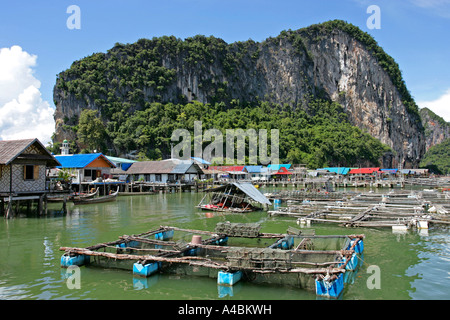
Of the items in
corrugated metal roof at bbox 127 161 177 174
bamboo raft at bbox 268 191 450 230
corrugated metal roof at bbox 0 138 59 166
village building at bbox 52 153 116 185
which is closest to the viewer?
bamboo raft at bbox 268 191 450 230

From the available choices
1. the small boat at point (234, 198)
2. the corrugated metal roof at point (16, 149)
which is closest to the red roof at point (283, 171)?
the small boat at point (234, 198)

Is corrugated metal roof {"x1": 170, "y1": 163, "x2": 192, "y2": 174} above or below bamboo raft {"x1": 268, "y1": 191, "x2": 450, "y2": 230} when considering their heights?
above

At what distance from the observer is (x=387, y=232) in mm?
18625

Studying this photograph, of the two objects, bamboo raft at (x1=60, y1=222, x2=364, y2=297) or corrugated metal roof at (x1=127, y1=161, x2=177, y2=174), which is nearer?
bamboo raft at (x1=60, y1=222, x2=364, y2=297)

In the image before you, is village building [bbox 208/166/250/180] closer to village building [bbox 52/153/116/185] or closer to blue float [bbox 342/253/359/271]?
village building [bbox 52/153/116/185]

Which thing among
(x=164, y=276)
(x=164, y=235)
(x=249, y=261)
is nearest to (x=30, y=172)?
(x=164, y=235)

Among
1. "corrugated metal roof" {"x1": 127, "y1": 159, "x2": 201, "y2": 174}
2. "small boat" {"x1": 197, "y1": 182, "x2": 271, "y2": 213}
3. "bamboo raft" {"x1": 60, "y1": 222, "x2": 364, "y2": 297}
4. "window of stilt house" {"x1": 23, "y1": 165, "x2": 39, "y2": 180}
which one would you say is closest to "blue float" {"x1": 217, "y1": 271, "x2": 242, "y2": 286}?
"bamboo raft" {"x1": 60, "y1": 222, "x2": 364, "y2": 297}

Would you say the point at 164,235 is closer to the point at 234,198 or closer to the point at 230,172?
the point at 234,198

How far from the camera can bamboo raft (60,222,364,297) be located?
9805mm

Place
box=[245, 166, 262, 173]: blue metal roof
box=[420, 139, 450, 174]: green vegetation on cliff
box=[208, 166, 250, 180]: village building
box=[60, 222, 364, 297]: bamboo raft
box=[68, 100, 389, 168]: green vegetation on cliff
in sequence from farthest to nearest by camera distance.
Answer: box=[420, 139, 450, 174]: green vegetation on cliff < box=[68, 100, 389, 168]: green vegetation on cliff < box=[245, 166, 262, 173]: blue metal roof < box=[208, 166, 250, 180]: village building < box=[60, 222, 364, 297]: bamboo raft

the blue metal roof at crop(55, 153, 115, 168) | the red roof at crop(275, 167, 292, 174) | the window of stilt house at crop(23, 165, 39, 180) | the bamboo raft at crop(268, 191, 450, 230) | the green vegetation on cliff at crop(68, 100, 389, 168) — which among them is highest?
the green vegetation on cliff at crop(68, 100, 389, 168)

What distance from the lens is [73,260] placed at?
39.4 ft
